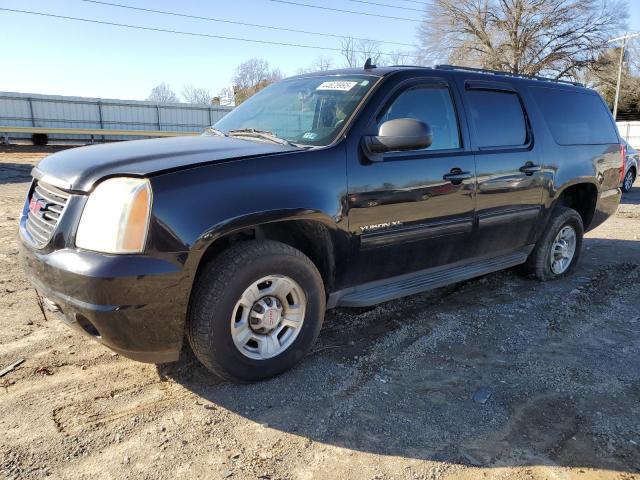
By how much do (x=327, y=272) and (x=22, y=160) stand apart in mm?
19076

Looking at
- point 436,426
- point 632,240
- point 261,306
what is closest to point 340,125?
point 261,306

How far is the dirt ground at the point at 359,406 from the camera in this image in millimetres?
2426

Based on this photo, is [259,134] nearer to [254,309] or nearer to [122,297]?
[254,309]

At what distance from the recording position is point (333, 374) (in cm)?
323

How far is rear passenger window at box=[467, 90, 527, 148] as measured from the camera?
416cm

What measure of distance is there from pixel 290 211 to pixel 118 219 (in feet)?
3.07

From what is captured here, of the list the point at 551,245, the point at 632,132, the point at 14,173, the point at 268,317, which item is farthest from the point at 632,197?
the point at 632,132

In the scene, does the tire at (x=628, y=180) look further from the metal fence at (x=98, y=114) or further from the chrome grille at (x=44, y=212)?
the metal fence at (x=98, y=114)

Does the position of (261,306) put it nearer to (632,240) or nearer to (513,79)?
(513,79)

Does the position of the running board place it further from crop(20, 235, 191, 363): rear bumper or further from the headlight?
the headlight

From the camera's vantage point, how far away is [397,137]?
325 cm

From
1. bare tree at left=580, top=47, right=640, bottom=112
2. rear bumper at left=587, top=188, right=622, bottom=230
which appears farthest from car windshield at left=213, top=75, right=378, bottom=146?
bare tree at left=580, top=47, right=640, bottom=112

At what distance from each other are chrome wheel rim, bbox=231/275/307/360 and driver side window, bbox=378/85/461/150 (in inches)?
57.6

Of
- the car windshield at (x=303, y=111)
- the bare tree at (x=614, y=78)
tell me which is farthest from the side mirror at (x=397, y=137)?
the bare tree at (x=614, y=78)
